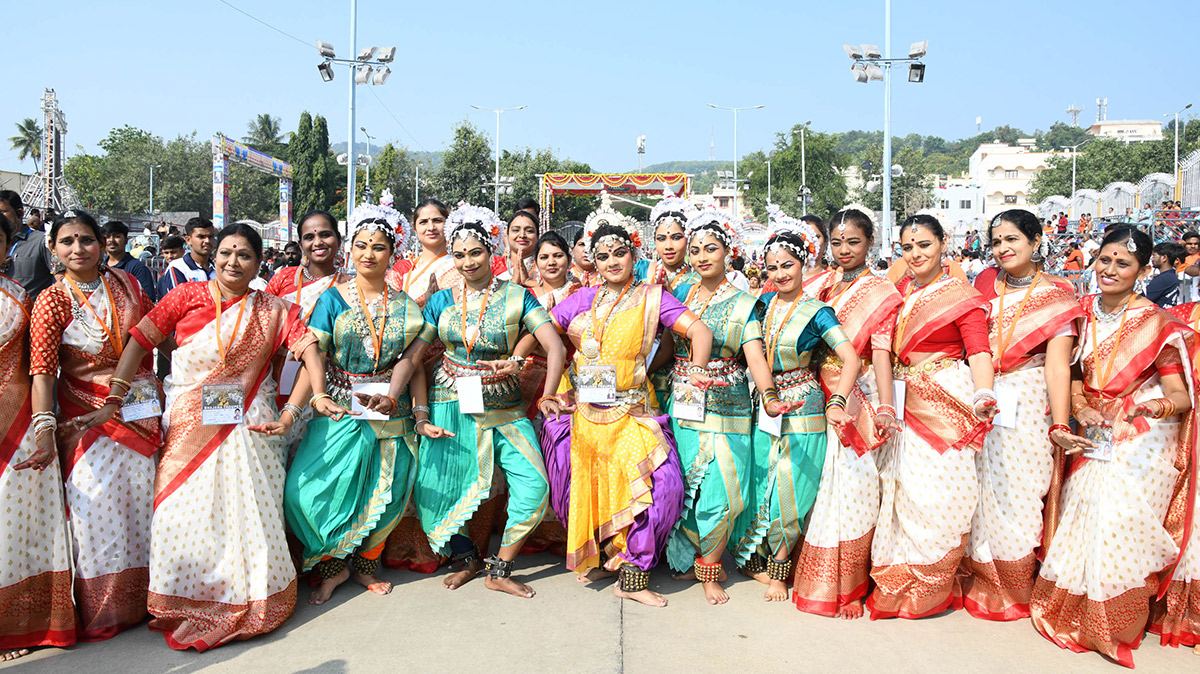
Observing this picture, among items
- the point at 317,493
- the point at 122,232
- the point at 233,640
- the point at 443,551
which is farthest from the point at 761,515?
the point at 122,232

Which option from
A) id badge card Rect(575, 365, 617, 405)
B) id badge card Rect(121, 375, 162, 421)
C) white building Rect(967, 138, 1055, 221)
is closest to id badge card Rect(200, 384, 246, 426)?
id badge card Rect(121, 375, 162, 421)

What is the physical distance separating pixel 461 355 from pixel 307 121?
49.5 meters

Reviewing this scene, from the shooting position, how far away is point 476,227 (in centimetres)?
398

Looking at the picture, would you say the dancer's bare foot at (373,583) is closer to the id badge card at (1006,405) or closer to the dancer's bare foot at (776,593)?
the dancer's bare foot at (776,593)

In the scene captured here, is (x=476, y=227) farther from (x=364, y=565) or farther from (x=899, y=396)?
(x=899, y=396)

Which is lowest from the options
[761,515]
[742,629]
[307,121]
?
[742,629]

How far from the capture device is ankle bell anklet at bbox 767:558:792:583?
3930mm

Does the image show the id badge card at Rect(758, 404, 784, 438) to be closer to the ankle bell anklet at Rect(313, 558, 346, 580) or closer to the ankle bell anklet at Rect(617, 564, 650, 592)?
the ankle bell anklet at Rect(617, 564, 650, 592)

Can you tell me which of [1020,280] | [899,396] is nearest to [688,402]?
[899,396]

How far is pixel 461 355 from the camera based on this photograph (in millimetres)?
3906

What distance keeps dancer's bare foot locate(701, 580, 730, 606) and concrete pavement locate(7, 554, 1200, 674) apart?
0.04 metres

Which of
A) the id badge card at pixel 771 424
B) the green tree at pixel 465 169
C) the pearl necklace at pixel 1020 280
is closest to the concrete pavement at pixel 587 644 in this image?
the id badge card at pixel 771 424

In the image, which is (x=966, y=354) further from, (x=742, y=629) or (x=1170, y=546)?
(x=742, y=629)

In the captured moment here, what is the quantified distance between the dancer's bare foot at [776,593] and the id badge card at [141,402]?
9.04 ft
